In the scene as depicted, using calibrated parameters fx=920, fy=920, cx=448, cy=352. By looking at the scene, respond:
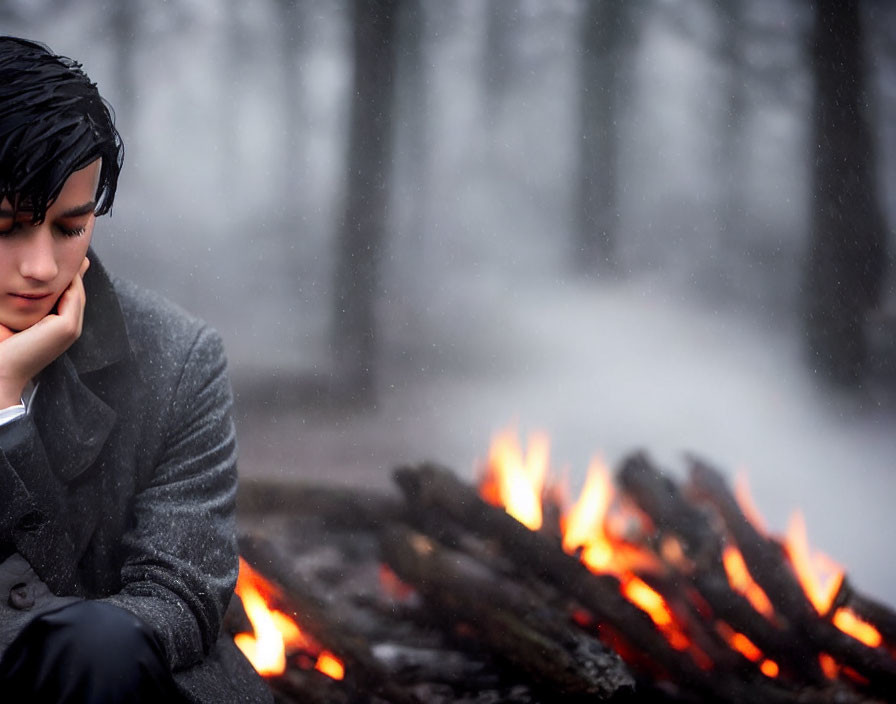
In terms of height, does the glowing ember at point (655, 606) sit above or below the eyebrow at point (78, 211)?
below

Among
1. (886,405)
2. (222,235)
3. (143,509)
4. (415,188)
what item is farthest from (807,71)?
(143,509)

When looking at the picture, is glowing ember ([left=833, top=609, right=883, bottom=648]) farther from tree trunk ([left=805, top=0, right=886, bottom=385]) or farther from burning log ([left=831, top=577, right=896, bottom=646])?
tree trunk ([left=805, top=0, right=886, bottom=385])

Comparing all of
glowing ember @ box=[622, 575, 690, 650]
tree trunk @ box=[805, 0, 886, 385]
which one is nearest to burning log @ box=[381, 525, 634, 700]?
glowing ember @ box=[622, 575, 690, 650]

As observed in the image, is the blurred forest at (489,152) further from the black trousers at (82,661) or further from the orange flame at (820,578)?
the black trousers at (82,661)

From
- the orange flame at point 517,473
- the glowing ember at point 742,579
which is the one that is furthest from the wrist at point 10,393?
the glowing ember at point 742,579

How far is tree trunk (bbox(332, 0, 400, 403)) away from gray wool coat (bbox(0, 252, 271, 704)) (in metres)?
0.93

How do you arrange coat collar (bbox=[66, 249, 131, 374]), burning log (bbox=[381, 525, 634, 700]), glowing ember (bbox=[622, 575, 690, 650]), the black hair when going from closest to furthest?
1. the black hair
2. coat collar (bbox=[66, 249, 131, 374])
3. burning log (bbox=[381, 525, 634, 700])
4. glowing ember (bbox=[622, 575, 690, 650])

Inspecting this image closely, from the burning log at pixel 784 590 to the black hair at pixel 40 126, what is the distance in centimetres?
218

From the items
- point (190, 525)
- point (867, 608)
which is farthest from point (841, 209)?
point (190, 525)

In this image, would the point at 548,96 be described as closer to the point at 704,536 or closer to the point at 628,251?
the point at 628,251

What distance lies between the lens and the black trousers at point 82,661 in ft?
4.81

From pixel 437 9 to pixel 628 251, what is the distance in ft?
3.34

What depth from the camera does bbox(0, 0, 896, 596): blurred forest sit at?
9.96 ft

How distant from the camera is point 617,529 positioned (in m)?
3.13
